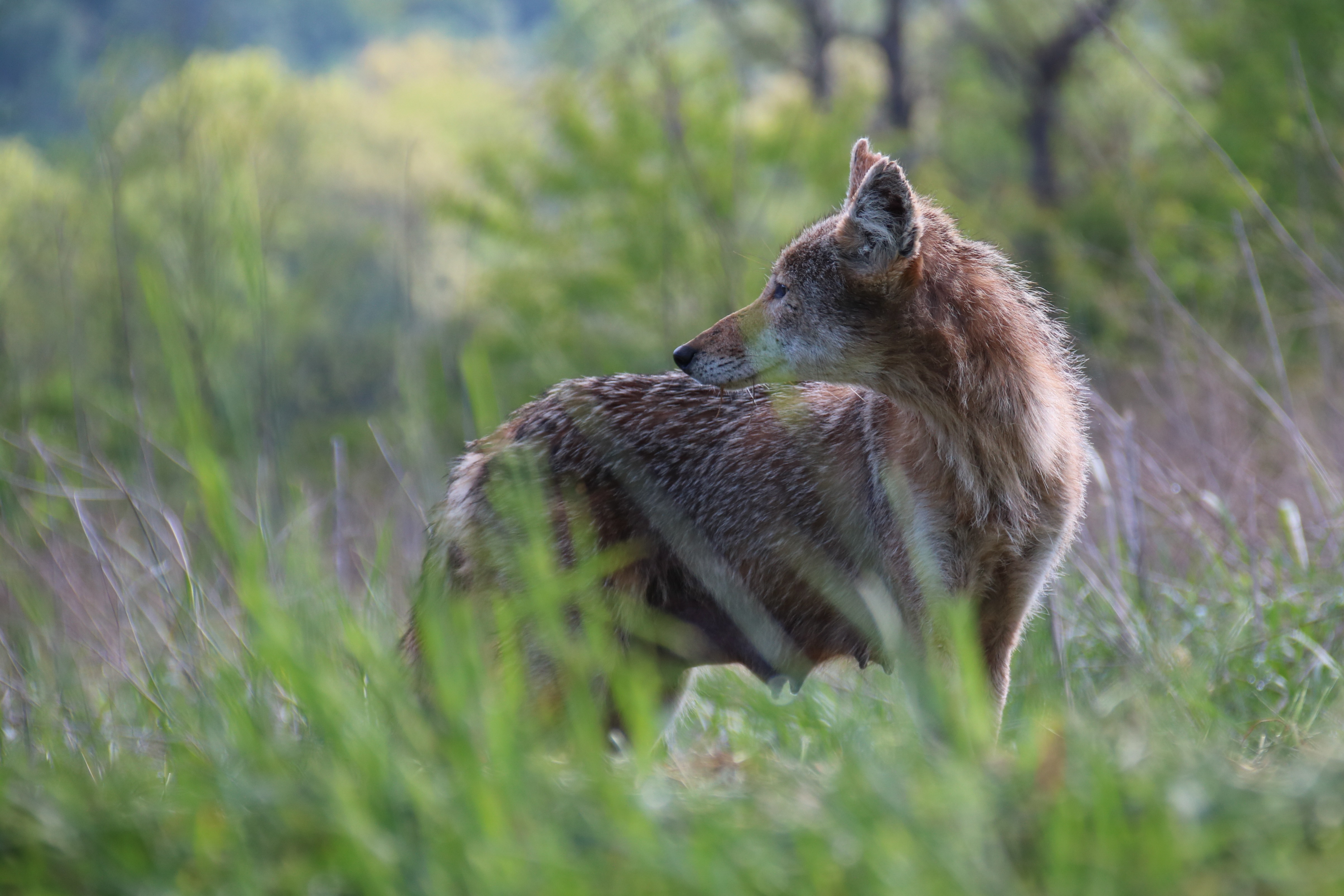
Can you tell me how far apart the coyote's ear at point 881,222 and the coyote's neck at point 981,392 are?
126mm

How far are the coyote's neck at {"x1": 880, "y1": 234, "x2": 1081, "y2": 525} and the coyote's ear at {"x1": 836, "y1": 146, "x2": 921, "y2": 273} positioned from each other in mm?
126

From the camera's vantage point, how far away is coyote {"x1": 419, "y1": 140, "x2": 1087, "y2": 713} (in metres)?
3.79

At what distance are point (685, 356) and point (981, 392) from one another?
106 centimetres

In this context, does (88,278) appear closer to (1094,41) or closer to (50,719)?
(50,719)

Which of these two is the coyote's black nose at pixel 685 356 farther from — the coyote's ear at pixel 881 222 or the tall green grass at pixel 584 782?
the tall green grass at pixel 584 782

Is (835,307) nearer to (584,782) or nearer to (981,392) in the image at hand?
(981,392)

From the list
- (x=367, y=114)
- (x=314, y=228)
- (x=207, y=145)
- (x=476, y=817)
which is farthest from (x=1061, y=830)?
(x=367, y=114)

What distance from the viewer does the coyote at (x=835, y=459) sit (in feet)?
12.4

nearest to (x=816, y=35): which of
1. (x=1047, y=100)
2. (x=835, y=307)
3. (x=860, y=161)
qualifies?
(x=1047, y=100)

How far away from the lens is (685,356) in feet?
13.4

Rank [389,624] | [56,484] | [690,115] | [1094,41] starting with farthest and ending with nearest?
[1094,41]
[690,115]
[56,484]
[389,624]

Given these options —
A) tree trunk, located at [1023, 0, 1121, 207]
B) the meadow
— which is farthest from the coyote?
tree trunk, located at [1023, 0, 1121, 207]

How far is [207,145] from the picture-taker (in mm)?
6402

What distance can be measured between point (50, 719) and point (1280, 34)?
1826 centimetres
